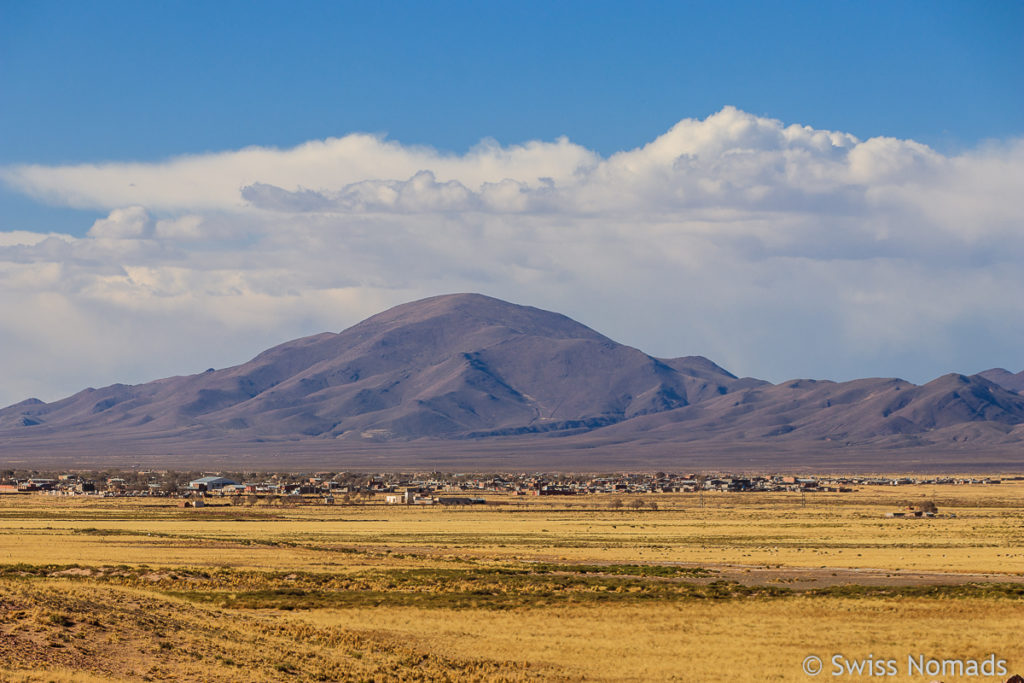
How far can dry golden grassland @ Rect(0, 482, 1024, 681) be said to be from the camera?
1187 inches

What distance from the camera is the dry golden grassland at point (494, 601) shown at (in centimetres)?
3016

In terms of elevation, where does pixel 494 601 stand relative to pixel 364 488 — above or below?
above

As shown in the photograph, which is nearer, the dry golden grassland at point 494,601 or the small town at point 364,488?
the dry golden grassland at point 494,601

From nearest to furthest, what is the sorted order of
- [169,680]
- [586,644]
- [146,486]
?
[169,680], [586,644], [146,486]

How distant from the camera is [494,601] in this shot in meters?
43.3

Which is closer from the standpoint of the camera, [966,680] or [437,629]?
[966,680]

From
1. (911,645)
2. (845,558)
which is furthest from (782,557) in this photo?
(911,645)

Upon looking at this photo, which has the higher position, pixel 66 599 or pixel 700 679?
pixel 66 599

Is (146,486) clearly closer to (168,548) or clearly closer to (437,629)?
(168,548)

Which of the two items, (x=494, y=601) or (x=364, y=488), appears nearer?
(x=494, y=601)

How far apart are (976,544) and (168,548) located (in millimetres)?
46130

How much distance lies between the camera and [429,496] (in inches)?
5851

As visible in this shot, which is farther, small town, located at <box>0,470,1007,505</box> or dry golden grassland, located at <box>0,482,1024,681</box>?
small town, located at <box>0,470,1007,505</box>

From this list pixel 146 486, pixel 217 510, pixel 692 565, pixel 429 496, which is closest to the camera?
pixel 692 565
